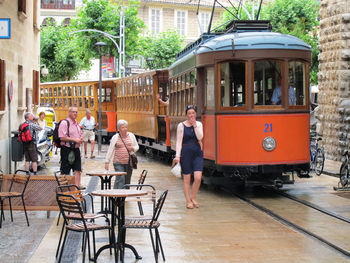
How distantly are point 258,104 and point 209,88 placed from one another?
1123mm

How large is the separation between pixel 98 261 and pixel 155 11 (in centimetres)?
6631

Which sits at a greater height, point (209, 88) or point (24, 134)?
point (209, 88)

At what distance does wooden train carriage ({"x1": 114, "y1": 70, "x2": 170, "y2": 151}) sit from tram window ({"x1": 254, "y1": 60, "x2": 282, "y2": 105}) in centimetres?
706

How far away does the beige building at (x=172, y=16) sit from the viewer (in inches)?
2832

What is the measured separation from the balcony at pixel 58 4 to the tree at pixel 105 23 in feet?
78.4

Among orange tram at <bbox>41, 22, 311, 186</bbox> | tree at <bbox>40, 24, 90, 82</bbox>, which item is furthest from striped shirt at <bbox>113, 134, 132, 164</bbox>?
tree at <bbox>40, 24, 90, 82</bbox>

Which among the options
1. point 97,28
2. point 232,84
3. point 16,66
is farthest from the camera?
point 97,28

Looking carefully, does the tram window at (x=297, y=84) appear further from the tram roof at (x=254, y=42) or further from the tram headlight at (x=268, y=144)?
the tram headlight at (x=268, y=144)

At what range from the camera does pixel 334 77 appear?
21.4 metres

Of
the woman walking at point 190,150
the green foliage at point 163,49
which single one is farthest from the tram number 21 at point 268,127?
the green foliage at point 163,49

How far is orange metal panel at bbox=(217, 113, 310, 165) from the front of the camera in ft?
42.8

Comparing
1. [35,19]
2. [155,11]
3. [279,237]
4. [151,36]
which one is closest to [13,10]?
[35,19]

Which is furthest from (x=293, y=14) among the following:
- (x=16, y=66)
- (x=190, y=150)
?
(x=190, y=150)

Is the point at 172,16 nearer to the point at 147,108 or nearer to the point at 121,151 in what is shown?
the point at 147,108
